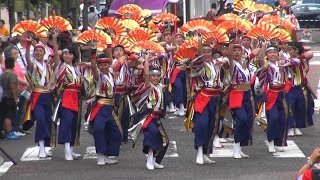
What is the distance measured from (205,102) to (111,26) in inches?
122

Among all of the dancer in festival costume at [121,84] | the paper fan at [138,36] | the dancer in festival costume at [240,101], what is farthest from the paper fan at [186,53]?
the dancer in festival costume at [121,84]

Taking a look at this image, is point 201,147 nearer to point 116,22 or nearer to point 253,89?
point 253,89

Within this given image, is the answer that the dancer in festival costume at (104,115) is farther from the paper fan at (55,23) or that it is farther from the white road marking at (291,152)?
the white road marking at (291,152)

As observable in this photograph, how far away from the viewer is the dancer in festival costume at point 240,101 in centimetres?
1531

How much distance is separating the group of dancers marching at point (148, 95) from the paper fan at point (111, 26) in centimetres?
126

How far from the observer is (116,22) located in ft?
57.2

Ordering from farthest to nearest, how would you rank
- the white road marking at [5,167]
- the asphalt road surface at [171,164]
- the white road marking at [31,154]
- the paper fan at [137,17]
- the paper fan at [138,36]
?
the paper fan at [137,17] < the paper fan at [138,36] < the white road marking at [31,154] < the white road marking at [5,167] < the asphalt road surface at [171,164]

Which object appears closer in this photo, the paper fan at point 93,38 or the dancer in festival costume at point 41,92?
the paper fan at point 93,38

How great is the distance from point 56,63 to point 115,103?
1.19 m

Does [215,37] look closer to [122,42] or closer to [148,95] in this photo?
[122,42]

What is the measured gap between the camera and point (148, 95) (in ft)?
47.4

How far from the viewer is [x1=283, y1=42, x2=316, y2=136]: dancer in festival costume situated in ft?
57.2

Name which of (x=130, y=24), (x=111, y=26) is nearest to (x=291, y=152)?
(x=111, y=26)

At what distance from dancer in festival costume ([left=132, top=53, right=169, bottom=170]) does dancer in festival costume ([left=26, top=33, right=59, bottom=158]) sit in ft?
5.35
